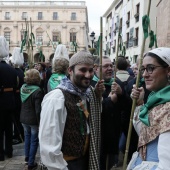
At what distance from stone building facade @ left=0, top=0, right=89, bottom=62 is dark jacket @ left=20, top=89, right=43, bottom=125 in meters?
48.6

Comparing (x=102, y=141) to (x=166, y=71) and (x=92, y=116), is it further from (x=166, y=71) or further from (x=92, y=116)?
(x=166, y=71)

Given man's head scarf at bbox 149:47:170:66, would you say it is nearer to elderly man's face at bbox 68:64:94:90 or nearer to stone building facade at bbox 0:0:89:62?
A: elderly man's face at bbox 68:64:94:90

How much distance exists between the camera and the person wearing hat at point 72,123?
6.35 feet

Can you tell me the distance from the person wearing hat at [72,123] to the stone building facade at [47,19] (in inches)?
1988

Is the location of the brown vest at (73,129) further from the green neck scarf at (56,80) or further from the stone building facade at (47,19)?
the stone building facade at (47,19)

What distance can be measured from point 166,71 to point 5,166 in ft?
12.1

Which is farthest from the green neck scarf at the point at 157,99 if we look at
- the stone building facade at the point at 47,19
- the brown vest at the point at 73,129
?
the stone building facade at the point at 47,19

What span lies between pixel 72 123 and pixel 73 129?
0.17 ft

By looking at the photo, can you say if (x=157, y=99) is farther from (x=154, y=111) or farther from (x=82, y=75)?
(x=82, y=75)

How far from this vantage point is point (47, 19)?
5453 centimetres

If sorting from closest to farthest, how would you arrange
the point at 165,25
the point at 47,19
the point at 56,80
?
the point at 56,80 → the point at 165,25 → the point at 47,19

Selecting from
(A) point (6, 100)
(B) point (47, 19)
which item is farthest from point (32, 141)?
(B) point (47, 19)

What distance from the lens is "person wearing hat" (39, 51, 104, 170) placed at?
1936 mm

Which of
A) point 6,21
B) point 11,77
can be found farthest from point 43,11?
point 11,77
